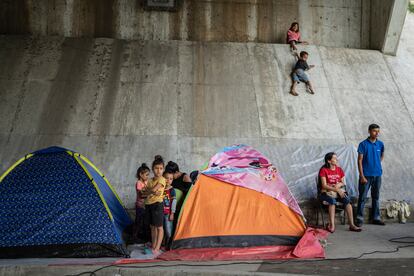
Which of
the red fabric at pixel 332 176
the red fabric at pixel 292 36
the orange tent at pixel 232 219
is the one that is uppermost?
the red fabric at pixel 292 36

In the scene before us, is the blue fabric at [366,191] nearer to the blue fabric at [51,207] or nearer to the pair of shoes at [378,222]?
the pair of shoes at [378,222]

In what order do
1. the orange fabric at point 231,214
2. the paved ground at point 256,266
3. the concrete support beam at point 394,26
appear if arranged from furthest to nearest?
the concrete support beam at point 394,26 < the orange fabric at point 231,214 < the paved ground at point 256,266

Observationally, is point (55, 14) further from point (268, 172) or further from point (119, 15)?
point (268, 172)

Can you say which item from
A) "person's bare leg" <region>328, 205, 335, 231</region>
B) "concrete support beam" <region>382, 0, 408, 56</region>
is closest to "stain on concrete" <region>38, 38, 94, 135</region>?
"person's bare leg" <region>328, 205, 335, 231</region>

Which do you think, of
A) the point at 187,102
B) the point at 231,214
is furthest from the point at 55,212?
the point at 187,102

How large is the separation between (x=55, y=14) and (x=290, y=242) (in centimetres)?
961

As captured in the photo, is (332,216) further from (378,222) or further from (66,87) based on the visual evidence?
(66,87)

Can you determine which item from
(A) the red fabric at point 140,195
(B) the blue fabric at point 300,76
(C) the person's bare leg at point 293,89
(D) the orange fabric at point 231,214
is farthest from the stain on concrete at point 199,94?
(D) the orange fabric at point 231,214

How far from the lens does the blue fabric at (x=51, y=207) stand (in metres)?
6.70

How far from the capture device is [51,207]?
6.82 metres

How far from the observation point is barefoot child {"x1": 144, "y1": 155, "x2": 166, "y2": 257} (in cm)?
680

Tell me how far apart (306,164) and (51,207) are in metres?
5.09

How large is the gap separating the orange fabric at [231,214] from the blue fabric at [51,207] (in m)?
1.02

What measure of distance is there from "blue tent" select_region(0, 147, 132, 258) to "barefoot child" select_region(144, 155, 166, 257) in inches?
16.9
